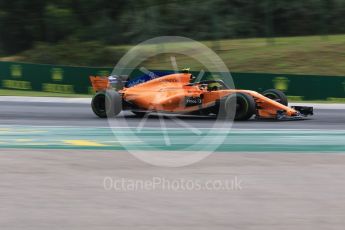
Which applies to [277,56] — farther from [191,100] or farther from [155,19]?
[191,100]

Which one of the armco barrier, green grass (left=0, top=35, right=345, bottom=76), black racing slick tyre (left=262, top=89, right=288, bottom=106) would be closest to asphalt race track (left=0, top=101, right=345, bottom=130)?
black racing slick tyre (left=262, top=89, right=288, bottom=106)

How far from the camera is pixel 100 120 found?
15.8 metres

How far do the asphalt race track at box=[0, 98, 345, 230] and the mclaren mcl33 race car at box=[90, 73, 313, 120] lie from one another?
2.42 meters

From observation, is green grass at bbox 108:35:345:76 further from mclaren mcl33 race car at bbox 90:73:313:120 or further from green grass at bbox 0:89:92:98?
mclaren mcl33 race car at bbox 90:73:313:120

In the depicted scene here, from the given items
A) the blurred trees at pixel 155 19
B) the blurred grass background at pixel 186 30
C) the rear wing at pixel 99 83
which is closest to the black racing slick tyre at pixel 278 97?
the rear wing at pixel 99 83

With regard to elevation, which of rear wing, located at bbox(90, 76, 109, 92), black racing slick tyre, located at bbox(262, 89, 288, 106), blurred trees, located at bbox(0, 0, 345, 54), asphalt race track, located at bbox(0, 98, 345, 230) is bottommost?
asphalt race track, located at bbox(0, 98, 345, 230)

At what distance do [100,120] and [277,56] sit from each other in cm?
2170

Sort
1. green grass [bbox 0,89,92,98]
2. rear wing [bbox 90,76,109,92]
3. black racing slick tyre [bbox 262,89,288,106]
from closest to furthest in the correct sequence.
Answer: black racing slick tyre [bbox 262,89,288,106] → rear wing [bbox 90,76,109,92] → green grass [bbox 0,89,92,98]

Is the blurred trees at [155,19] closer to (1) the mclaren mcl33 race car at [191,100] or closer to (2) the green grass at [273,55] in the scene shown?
(2) the green grass at [273,55]

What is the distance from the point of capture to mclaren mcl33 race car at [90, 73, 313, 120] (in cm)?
1528

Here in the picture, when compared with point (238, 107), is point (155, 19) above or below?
above

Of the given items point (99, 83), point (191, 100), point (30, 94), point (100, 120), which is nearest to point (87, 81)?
point (30, 94)

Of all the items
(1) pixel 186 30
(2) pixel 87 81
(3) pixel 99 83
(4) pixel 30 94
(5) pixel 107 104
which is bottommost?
(4) pixel 30 94

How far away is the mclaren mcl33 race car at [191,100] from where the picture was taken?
15.3 meters
